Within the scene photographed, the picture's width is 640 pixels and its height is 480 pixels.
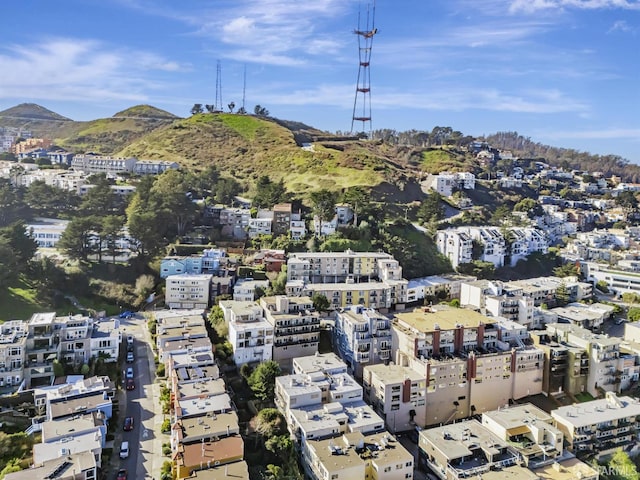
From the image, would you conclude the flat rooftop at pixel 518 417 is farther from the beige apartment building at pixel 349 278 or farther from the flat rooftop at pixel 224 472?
the beige apartment building at pixel 349 278

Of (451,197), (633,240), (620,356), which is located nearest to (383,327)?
(620,356)

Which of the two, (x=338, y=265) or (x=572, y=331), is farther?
(x=338, y=265)

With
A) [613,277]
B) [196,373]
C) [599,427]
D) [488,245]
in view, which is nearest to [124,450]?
[196,373]

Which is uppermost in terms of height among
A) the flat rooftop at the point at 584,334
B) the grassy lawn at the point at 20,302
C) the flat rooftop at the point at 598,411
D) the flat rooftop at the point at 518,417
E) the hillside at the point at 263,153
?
the hillside at the point at 263,153

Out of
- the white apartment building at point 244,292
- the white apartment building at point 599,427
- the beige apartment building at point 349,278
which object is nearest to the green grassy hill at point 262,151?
the beige apartment building at point 349,278

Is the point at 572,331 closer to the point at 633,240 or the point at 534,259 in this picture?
the point at 534,259

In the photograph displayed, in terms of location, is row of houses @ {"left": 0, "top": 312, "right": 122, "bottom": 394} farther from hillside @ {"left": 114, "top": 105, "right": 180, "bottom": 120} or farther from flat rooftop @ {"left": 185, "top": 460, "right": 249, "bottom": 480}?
hillside @ {"left": 114, "top": 105, "right": 180, "bottom": 120}

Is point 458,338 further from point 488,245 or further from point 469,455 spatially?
point 488,245
